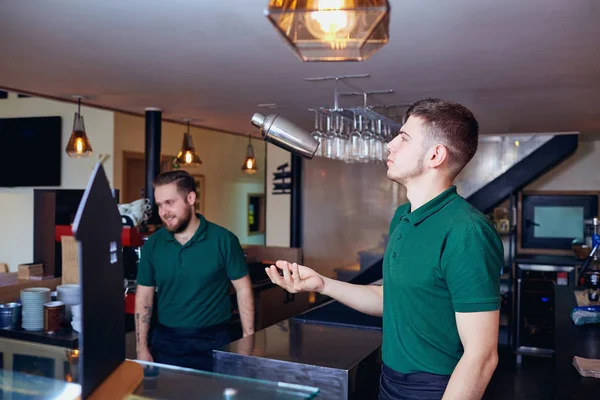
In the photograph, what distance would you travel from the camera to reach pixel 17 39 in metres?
3.02

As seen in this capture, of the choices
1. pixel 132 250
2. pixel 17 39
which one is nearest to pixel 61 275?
pixel 132 250

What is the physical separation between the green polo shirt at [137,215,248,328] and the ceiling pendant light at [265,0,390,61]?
1.55 metres

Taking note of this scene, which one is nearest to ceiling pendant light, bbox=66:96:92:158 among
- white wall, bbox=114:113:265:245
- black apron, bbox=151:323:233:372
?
black apron, bbox=151:323:233:372

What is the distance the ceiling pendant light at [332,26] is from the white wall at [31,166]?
6041mm

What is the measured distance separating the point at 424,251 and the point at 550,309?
540 centimetres

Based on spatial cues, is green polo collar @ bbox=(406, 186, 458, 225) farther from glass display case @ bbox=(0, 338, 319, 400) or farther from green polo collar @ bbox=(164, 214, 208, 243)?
green polo collar @ bbox=(164, 214, 208, 243)

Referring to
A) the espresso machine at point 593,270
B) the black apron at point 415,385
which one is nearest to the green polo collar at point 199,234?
the black apron at point 415,385

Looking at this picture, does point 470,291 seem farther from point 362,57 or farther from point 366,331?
point 366,331

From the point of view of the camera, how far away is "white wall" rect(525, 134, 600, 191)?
6.85 meters

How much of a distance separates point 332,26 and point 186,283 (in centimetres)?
176

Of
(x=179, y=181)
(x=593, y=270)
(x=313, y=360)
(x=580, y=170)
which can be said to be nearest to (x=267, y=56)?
(x=179, y=181)

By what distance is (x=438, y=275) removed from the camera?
5.18 ft

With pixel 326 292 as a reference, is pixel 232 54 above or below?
above

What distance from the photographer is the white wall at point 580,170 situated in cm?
685
